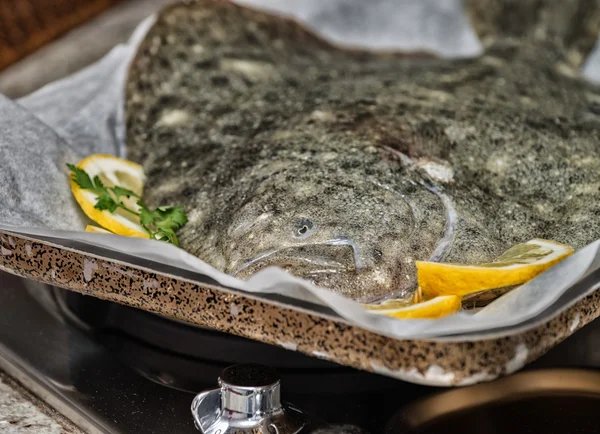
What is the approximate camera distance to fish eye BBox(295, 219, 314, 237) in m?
1.22

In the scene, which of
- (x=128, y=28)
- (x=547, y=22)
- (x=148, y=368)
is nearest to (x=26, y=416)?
(x=148, y=368)

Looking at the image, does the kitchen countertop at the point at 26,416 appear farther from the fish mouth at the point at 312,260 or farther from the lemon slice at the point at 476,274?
the lemon slice at the point at 476,274

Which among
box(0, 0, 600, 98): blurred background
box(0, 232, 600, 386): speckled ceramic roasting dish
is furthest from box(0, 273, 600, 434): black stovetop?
A: box(0, 0, 600, 98): blurred background

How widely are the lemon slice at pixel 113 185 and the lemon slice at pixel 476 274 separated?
515 millimetres

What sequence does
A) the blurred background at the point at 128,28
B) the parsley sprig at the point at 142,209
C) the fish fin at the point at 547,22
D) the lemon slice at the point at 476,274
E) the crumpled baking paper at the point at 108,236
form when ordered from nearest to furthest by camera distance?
the crumpled baking paper at the point at 108,236 < the lemon slice at the point at 476,274 < the parsley sprig at the point at 142,209 < the fish fin at the point at 547,22 < the blurred background at the point at 128,28

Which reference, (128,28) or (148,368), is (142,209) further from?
(128,28)

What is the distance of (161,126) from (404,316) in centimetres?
86

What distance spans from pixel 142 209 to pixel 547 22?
1300 mm

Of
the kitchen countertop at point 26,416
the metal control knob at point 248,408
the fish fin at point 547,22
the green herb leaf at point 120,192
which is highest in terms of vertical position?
the fish fin at point 547,22

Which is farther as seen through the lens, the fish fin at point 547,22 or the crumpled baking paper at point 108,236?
the fish fin at point 547,22

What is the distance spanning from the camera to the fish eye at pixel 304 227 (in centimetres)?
122

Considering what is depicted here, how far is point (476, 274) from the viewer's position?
1071 millimetres

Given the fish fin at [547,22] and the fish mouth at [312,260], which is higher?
the fish fin at [547,22]

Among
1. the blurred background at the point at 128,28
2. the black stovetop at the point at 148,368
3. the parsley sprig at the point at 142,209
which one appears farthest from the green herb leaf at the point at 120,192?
the blurred background at the point at 128,28
